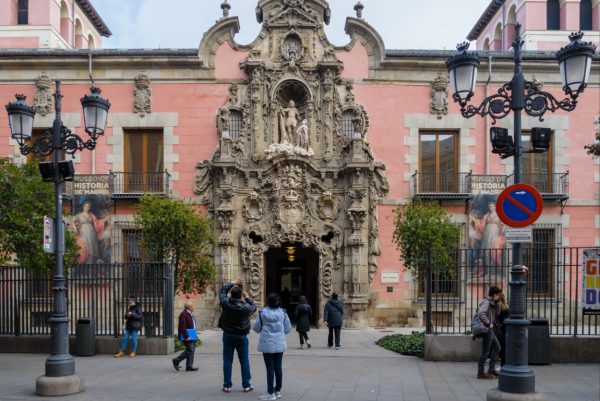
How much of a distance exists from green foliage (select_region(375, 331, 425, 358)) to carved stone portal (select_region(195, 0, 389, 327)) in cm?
427

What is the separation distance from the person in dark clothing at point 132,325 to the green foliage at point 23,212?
2.14 meters

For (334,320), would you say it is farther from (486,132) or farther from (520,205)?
(486,132)

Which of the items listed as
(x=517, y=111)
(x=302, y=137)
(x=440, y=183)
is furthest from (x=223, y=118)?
(x=517, y=111)

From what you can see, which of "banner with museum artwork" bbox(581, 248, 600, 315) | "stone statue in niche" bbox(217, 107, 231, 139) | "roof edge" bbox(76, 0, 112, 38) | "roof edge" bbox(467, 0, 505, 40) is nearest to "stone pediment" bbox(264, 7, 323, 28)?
"stone statue in niche" bbox(217, 107, 231, 139)

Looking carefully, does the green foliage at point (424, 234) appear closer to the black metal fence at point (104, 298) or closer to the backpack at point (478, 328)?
the backpack at point (478, 328)

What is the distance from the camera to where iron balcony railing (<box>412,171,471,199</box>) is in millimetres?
21578

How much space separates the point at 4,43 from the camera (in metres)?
30.0

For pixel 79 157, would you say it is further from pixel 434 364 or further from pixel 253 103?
pixel 434 364

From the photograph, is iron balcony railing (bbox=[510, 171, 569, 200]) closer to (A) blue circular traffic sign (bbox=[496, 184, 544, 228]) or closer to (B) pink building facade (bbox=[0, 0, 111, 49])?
(A) blue circular traffic sign (bbox=[496, 184, 544, 228])

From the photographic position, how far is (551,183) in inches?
865

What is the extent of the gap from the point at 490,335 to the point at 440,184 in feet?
36.1

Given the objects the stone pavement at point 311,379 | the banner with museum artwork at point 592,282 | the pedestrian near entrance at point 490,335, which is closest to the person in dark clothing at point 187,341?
the stone pavement at point 311,379

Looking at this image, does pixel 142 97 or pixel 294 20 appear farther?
pixel 142 97

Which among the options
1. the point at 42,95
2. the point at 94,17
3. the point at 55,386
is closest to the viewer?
the point at 55,386
